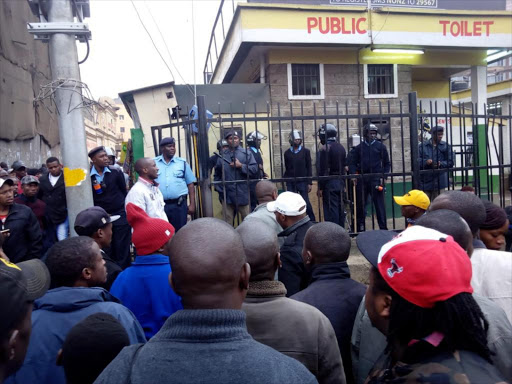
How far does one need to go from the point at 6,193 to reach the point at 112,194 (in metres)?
1.35

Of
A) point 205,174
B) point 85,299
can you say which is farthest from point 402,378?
point 205,174

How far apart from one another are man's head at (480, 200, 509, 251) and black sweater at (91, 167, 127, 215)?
14.1ft

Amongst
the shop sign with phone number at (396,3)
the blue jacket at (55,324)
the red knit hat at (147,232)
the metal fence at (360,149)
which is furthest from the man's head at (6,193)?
the shop sign with phone number at (396,3)

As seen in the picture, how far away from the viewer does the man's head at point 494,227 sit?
9.67 ft

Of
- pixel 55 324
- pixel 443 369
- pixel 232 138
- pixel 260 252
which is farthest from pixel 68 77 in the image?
pixel 443 369

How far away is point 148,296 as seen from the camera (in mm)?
2631

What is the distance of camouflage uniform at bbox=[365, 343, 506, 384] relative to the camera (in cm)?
115

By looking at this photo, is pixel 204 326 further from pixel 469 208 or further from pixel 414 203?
pixel 414 203

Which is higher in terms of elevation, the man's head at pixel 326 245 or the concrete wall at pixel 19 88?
the concrete wall at pixel 19 88

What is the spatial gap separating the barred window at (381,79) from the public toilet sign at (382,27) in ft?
2.88

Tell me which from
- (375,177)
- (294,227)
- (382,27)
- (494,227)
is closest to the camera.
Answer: (494,227)

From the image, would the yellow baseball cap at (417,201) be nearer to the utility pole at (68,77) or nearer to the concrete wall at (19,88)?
the utility pole at (68,77)

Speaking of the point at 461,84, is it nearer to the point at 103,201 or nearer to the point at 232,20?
the point at 232,20

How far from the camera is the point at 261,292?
2.04m
